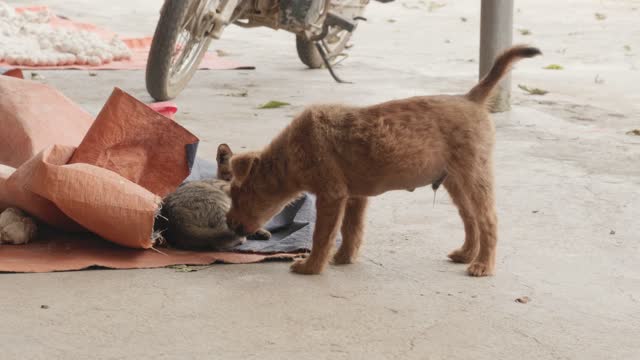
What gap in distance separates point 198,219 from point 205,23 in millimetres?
3477

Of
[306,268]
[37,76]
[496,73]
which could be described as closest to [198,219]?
[306,268]

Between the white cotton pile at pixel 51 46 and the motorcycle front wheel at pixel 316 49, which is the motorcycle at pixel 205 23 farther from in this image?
the white cotton pile at pixel 51 46

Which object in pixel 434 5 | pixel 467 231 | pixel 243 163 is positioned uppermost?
pixel 243 163

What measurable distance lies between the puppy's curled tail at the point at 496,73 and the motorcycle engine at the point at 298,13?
3818 mm

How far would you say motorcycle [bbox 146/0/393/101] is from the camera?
22.2 feet

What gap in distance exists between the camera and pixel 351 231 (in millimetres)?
3996

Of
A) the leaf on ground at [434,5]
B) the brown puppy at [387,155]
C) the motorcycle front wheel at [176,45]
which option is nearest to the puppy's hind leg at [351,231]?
the brown puppy at [387,155]

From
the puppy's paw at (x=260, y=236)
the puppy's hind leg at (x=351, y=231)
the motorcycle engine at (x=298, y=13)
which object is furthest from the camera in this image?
the motorcycle engine at (x=298, y=13)

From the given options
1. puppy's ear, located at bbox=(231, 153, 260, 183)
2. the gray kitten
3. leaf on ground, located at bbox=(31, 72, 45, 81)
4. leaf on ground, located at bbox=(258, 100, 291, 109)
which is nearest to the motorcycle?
leaf on ground, located at bbox=(258, 100, 291, 109)

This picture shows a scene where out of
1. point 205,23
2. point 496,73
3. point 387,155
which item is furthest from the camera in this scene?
point 205,23

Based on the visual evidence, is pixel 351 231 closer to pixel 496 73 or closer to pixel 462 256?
pixel 462 256

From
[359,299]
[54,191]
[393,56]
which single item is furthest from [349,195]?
[393,56]

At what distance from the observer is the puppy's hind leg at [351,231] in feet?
13.1

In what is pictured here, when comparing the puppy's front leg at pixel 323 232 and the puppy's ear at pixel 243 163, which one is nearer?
the puppy's front leg at pixel 323 232
